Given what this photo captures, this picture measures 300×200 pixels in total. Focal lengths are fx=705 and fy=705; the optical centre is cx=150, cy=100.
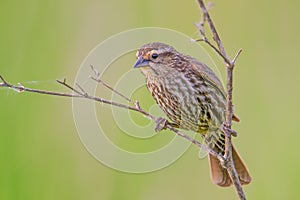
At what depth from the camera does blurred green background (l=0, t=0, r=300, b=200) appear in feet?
12.2

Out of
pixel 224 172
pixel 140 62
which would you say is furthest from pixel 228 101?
pixel 224 172

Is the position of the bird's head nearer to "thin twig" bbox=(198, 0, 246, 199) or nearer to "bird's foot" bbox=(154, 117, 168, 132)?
"bird's foot" bbox=(154, 117, 168, 132)

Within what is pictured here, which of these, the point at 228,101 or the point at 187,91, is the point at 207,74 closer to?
the point at 187,91

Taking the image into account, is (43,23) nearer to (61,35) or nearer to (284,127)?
(61,35)

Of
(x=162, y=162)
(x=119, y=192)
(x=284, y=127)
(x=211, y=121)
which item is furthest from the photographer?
(x=284, y=127)

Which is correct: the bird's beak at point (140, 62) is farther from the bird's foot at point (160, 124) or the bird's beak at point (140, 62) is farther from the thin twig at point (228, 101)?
the thin twig at point (228, 101)

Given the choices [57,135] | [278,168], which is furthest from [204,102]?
[57,135]

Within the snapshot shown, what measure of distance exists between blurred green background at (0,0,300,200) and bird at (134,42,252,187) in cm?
67

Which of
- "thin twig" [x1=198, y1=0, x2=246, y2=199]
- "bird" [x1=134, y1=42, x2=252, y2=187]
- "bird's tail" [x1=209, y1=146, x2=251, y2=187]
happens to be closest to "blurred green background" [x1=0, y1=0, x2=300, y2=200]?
"bird's tail" [x1=209, y1=146, x2=251, y2=187]

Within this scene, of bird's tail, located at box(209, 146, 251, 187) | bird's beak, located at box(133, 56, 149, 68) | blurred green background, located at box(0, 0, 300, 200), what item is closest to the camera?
bird's beak, located at box(133, 56, 149, 68)

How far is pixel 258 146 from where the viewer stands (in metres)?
3.88

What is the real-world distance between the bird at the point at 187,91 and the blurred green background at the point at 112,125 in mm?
674

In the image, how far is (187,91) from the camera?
3.13 m

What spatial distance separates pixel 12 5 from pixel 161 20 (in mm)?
889
